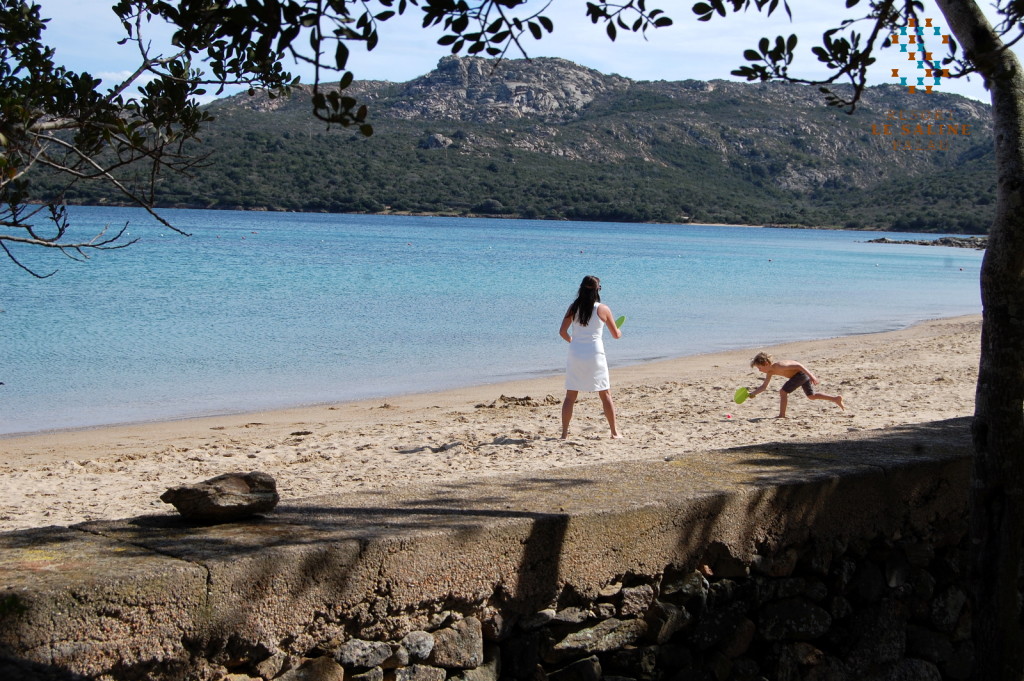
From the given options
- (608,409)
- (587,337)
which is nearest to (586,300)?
(587,337)

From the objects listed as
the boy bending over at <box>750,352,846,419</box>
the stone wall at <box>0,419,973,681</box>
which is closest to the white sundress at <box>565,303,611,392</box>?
the boy bending over at <box>750,352,846,419</box>

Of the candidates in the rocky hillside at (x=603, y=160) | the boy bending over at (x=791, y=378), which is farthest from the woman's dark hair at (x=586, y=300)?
the rocky hillside at (x=603, y=160)

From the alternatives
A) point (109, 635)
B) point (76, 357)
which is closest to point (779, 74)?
point (109, 635)

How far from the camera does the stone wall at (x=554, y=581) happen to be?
7.63 feet

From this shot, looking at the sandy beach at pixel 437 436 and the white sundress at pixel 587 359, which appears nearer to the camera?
the sandy beach at pixel 437 436

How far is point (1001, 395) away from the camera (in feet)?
11.1

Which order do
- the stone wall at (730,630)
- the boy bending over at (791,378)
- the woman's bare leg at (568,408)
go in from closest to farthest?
1. the stone wall at (730,630)
2. the woman's bare leg at (568,408)
3. the boy bending over at (791,378)

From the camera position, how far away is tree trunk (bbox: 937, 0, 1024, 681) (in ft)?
11.0

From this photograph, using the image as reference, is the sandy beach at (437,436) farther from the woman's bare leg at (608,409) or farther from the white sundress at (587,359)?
the white sundress at (587,359)

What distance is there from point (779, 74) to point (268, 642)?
8.08ft

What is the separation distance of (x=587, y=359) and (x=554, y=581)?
5900 mm

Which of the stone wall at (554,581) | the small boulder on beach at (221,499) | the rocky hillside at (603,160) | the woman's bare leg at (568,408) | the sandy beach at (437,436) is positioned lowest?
the sandy beach at (437,436)

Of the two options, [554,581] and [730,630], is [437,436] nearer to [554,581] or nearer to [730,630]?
[730,630]

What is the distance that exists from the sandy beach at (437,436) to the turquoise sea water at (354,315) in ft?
6.22
